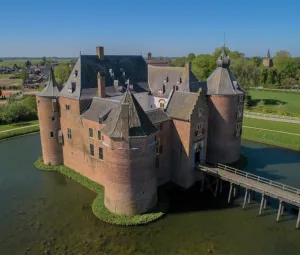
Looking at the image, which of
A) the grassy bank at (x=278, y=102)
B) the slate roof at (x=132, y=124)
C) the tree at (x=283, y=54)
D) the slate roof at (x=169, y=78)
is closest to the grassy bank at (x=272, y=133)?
the grassy bank at (x=278, y=102)

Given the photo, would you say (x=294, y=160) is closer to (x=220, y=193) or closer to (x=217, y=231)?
(x=220, y=193)

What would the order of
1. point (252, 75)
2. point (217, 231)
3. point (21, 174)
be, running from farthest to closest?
point (252, 75) → point (21, 174) → point (217, 231)

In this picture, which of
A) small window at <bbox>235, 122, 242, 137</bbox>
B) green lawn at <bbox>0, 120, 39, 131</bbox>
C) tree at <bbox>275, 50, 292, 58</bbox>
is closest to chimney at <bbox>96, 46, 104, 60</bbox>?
small window at <bbox>235, 122, 242, 137</bbox>

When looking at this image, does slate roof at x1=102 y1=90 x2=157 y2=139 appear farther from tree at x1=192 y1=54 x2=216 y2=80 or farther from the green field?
the green field

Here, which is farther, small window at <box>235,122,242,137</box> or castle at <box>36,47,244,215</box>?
small window at <box>235,122,242,137</box>

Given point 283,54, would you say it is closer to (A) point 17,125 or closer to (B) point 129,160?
(A) point 17,125

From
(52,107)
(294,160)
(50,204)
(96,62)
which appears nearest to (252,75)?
(294,160)
